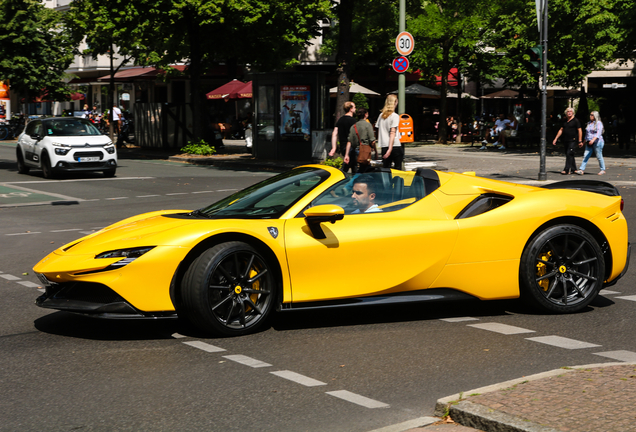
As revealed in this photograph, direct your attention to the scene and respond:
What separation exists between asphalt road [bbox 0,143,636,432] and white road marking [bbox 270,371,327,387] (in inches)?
0.5

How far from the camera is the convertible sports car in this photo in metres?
5.72

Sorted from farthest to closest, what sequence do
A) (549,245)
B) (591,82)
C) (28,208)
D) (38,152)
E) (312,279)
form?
(591,82)
(38,152)
(28,208)
(549,245)
(312,279)

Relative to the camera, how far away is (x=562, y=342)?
5.78 meters

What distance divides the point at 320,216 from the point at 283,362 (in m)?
1.14

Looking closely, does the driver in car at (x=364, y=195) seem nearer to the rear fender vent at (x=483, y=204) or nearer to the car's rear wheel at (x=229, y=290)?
the rear fender vent at (x=483, y=204)

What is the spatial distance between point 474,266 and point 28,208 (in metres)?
11.3

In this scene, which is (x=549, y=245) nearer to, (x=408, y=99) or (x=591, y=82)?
(x=408, y=99)

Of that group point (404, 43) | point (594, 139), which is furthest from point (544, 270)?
point (594, 139)

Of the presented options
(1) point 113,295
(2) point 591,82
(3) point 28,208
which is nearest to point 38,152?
(3) point 28,208

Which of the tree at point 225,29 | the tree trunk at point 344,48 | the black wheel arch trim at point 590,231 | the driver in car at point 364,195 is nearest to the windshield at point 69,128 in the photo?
the tree at point 225,29

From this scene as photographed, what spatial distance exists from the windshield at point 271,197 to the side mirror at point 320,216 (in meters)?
0.28

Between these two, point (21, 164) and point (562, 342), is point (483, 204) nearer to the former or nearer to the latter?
point (562, 342)

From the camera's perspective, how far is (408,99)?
45.2 meters

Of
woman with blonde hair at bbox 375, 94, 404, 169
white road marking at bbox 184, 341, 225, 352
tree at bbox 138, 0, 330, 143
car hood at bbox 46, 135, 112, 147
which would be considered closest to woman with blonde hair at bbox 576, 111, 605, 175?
woman with blonde hair at bbox 375, 94, 404, 169
